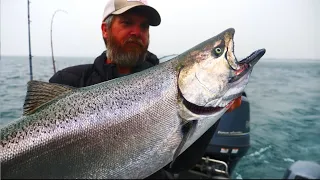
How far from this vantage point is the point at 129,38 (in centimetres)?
290

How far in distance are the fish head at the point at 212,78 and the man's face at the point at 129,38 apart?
90 centimetres

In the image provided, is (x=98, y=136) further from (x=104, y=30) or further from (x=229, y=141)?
(x=229, y=141)

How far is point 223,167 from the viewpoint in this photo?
4.92 metres

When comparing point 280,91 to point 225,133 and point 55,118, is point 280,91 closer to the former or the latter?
point 225,133

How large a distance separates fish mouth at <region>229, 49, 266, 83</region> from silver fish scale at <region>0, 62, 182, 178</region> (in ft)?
1.40

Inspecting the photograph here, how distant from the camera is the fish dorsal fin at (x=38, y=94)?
211 centimetres

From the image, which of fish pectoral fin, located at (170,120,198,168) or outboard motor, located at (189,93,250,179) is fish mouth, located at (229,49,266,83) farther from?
outboard motor, located at (189,93,250,179)

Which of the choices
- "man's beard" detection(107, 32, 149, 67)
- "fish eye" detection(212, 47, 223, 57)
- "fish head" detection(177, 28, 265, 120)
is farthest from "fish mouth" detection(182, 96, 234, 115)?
"man's beard" detection(107, 32, 149, 67)

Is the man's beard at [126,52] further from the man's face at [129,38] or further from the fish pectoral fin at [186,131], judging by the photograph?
the fish pectoral fin at [186,131]

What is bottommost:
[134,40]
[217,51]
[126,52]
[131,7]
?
[126,52]

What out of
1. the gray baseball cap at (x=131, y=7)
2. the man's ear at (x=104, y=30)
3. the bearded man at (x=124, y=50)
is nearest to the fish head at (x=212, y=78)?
the bearded man at (x=124, y=50)

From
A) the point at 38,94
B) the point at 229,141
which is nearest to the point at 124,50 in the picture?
the point at 38,94

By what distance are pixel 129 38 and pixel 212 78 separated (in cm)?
117

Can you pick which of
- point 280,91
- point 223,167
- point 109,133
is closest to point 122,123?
point 109,133
